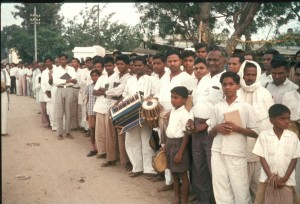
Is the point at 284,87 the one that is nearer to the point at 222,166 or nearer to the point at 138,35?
the point at 222,166

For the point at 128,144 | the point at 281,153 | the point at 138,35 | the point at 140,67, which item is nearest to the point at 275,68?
the point at 281,153

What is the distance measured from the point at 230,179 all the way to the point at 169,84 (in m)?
1.82

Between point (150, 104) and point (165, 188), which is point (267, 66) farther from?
point (165, 188)

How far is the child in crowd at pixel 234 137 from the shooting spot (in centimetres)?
391

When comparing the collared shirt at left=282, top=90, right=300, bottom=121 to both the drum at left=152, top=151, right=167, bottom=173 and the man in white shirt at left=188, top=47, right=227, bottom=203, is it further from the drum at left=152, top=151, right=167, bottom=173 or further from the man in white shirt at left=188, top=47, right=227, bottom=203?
the drum at left=152, top=151, right=167, bottom=173

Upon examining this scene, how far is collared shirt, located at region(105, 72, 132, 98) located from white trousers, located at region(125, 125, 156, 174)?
2.36ft

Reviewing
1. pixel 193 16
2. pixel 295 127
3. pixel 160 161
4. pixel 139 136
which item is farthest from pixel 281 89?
pixel 193 16

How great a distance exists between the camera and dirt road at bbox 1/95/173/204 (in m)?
5.15

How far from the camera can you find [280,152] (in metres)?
3.62

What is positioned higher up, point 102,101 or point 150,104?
point 150,104

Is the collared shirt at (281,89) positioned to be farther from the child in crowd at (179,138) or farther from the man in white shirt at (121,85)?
the man in white shirt at (121,85)

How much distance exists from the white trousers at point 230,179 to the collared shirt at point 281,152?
0.32 m

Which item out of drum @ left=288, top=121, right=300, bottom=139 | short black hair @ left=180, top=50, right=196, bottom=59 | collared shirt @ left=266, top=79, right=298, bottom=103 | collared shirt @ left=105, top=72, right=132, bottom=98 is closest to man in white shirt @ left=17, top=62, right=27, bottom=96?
collared shirt @ left=105, top=72, right=132, bottom=98

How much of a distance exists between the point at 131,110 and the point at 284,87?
7.69 ft
